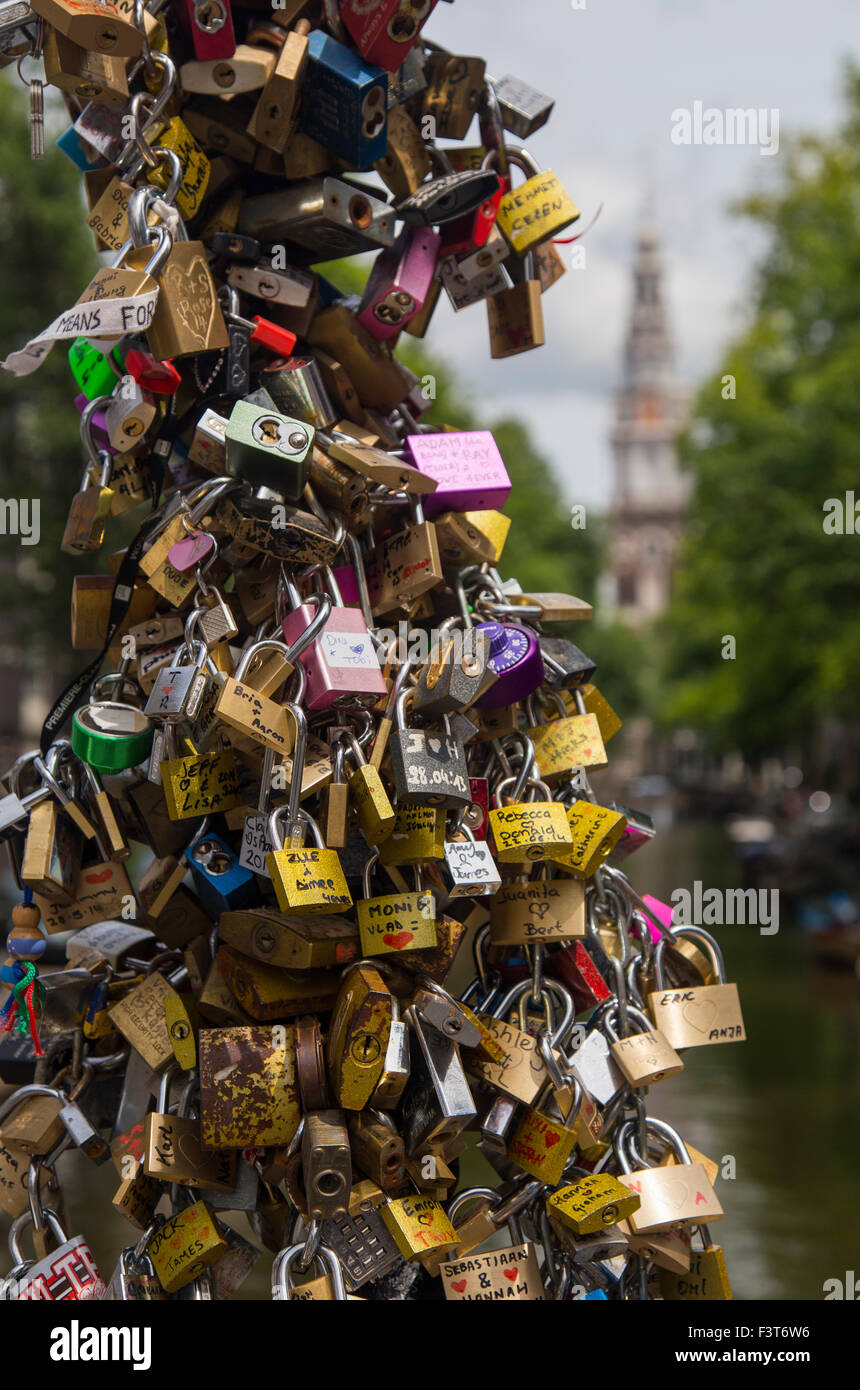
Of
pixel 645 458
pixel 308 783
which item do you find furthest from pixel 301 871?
pixel 645 458

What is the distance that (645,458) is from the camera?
Result: 133 metres

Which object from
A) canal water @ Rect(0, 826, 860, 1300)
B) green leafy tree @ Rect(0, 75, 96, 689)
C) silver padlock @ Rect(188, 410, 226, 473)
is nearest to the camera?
silver padlock @ Rect(188, 410, 226, 473)

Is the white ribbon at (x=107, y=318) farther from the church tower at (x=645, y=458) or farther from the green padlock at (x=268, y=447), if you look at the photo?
the church tower at (x=645, y=458)

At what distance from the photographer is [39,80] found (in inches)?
73.3

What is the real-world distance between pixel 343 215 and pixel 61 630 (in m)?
20.4

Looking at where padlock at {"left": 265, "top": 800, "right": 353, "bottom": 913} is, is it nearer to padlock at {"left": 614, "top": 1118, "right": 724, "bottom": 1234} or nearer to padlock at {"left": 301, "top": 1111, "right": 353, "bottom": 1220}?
padlock at {"left": 301, "top": 1111, "right": 353, "bottom": 1220}

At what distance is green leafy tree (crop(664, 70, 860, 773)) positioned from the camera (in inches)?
576

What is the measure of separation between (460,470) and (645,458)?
135 metres

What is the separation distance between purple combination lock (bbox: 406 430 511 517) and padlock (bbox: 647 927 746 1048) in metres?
0.74

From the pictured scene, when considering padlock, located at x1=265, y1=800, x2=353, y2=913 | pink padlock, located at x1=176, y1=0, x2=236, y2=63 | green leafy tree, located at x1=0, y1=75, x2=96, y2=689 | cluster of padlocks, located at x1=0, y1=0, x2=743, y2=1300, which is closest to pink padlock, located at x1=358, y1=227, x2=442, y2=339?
cluster of padlocks, located at x1=0, y1=0, x2=743, y2=1300

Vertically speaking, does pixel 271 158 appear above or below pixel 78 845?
above

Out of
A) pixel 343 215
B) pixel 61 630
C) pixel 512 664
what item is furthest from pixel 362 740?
pixel 61 630

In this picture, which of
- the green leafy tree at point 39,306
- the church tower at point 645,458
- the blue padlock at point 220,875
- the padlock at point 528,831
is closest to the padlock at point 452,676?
the padlock at point 528,831
